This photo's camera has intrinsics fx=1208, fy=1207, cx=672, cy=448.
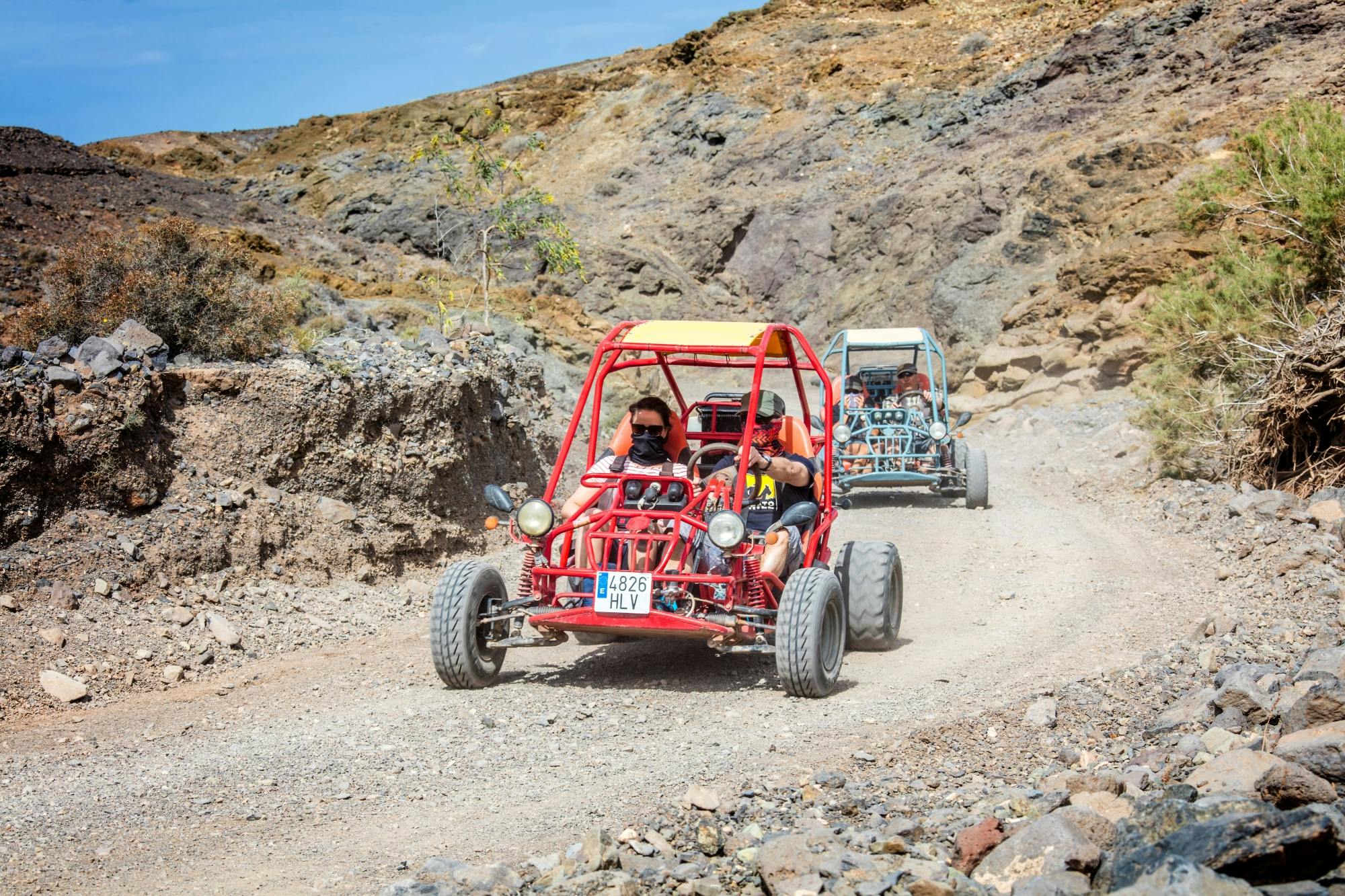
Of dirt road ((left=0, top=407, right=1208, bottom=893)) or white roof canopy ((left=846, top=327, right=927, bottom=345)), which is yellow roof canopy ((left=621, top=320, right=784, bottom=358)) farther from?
white roof canopy ((left=846, top=327, right=927, bottom=345))

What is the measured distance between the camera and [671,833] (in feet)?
15.0

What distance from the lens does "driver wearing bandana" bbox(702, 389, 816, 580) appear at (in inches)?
285

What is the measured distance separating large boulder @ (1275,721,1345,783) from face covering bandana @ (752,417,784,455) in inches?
161

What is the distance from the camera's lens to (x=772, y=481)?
26.1 feet

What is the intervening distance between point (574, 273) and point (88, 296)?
2586cm

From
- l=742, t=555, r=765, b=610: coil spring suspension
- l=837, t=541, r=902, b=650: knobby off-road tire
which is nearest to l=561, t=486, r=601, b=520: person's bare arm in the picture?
l=742, t=555, r=765, b=610: coil spring suspension

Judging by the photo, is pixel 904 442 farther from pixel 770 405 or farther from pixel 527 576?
pixel 527 576

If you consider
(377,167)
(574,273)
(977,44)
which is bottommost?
(574,273)

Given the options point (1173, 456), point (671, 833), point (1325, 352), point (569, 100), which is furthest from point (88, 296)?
point (569, 100)

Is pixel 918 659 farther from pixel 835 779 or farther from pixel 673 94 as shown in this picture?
pixel 673 94

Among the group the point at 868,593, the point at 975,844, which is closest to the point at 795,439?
the point at 868,593

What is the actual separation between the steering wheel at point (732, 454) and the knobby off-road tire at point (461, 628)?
142 cm

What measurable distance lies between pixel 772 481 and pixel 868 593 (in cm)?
95

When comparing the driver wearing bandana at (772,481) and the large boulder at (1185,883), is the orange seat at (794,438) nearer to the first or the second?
the driver wearing bandana at (772,481)
